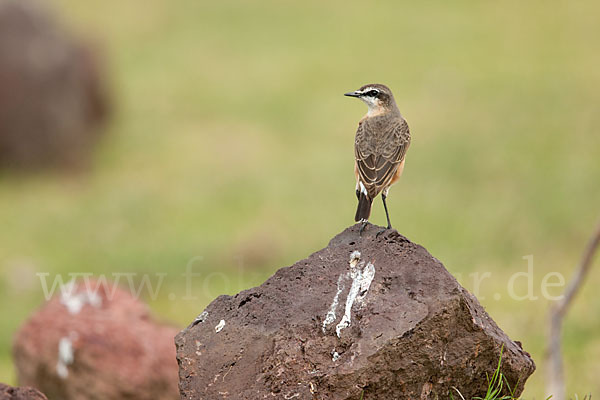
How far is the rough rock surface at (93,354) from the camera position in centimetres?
728

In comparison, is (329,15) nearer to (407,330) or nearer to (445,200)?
(445,200)

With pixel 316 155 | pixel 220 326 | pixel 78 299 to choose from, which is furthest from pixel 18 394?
pixel 316 155

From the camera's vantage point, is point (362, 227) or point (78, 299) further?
point (78, 299)

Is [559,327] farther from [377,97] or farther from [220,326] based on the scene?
[220,326]

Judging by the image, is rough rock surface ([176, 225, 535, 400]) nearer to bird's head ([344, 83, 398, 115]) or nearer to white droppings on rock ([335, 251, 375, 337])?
white droppings on rock ([335, 251, 375, 337])

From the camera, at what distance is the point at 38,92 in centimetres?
1761

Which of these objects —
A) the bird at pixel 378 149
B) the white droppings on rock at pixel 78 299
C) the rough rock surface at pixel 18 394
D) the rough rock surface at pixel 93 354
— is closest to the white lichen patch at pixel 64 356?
the rough rock surface at pixel 93 354

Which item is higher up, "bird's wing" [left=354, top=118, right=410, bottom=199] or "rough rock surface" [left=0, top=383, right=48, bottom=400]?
"bird's wing" [left=354, top=118, right=410, bottom=199]

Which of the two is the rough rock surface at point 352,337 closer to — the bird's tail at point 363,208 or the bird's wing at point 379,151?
A: the bird's tail at point 363,208

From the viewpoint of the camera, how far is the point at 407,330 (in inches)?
189

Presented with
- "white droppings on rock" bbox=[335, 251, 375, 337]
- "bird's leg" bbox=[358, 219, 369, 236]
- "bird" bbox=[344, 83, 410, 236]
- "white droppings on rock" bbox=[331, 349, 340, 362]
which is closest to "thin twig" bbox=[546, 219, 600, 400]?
"bird" bbox=[344, 83, 410, 236]

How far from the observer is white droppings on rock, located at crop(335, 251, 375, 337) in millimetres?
4953

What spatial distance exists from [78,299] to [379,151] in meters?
2.97

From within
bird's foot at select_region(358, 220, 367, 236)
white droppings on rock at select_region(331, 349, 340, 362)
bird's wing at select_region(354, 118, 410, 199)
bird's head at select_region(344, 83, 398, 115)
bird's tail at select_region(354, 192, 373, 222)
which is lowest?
white droppings on rock at select_region(331, 349, 340, 362)
